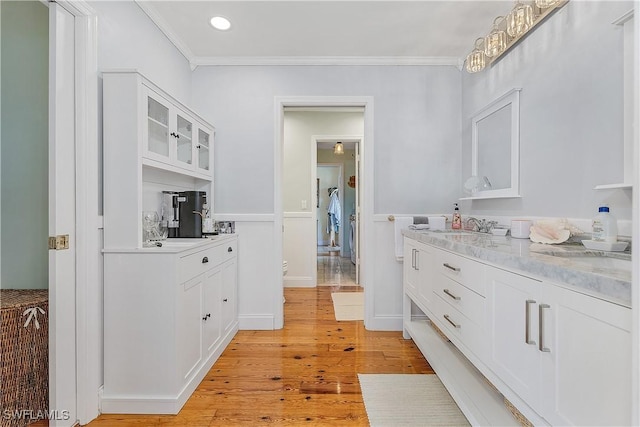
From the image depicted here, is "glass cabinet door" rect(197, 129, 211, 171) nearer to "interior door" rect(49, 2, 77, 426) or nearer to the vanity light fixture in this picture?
"interior door" rect(49, 2, 77, 426)

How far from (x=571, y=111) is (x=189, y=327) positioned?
7.91 feet

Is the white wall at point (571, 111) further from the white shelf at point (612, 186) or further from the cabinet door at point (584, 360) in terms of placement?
the cabinet door at point (584, 360)

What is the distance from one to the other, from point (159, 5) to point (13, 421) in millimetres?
2535

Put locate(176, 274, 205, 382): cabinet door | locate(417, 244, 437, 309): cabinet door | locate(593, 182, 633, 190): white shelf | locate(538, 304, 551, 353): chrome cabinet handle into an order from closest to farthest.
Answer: locate(538, 304, 551, 353): chrome cabinet handle
locate(593, 182, 633, 190): white shelf
locate(176, 274, 205, 382): cabinet door
locate(417, 244, 437, 309): cabinet door

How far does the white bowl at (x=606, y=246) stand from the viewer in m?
1.26

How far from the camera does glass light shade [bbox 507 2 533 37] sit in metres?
1.78

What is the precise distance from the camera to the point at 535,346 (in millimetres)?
995

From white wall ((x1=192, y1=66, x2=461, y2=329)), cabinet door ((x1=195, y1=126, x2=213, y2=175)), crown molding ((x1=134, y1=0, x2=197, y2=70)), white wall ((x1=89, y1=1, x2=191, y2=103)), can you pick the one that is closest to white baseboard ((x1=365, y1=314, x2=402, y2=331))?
white wall ((x1=192, y1=66, x2=461, y2=329))

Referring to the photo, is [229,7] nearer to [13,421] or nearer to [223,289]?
[223,289]

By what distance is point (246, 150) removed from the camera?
9.37ft

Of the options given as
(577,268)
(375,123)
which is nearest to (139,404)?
(577,268)

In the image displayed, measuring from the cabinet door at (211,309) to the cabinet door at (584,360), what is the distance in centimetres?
182

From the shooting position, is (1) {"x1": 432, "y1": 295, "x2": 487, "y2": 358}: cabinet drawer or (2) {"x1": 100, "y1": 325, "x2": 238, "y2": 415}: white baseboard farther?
(2) {"x1": 100, "y1": 325, "x2": 238, "y2": 415}: white baseboard

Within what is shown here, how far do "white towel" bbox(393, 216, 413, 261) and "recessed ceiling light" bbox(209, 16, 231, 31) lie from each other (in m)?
2.08
